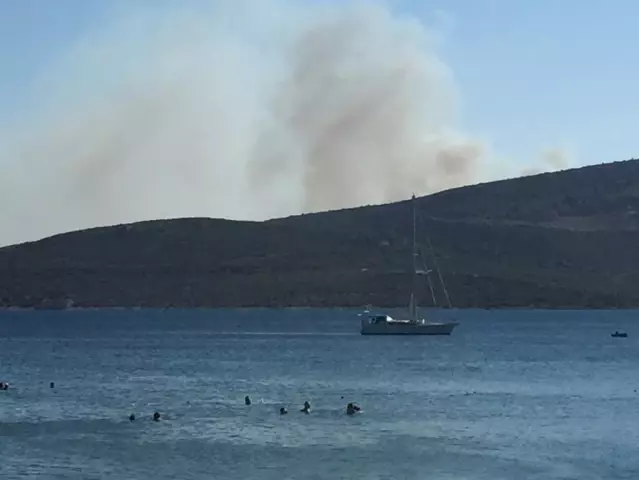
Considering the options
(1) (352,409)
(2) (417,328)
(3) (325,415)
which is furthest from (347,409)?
(2) (417,328)

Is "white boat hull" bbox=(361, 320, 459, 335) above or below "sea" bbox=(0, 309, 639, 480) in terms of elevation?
above

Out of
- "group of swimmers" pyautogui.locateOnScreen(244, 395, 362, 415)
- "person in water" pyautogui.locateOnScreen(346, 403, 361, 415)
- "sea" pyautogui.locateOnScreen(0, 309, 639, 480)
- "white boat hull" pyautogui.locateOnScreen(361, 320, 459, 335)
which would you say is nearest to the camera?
"sea" pyautogui.locateOnScreen(0, 309, 639, 480)

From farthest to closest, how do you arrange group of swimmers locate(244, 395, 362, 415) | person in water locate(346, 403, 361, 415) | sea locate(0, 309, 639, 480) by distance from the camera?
group of swimmers locate(244, 395, 362, 415) → person in water locate(346, 403, 361, 415) → sea locate(0, 309, 639, 480)

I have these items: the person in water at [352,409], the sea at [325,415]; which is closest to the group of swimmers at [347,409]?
the person in water at [352,409]

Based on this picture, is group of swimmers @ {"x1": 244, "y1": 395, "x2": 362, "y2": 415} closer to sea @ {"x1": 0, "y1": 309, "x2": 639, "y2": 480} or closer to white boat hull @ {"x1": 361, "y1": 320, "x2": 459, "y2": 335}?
sea @ {"x1": 0, "y1": 309, "x2": 639, "y2": 480}

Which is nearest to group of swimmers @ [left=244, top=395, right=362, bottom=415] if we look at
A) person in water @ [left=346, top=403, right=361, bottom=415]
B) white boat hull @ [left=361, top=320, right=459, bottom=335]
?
person in water @ [left=346, top=403, right=361, bottom=415]

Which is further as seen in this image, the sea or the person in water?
the person in water

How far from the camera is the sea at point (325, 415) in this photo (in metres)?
54.9

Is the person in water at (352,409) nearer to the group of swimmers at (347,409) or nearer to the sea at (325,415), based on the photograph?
the group of swimmers at (347,409)

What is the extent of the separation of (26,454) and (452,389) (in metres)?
38.8

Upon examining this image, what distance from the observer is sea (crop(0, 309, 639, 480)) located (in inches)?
2160

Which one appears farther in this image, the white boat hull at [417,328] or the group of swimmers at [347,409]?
the white boat hull at [417,328]

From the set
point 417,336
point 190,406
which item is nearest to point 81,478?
point 190,406

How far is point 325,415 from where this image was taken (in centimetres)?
7250
